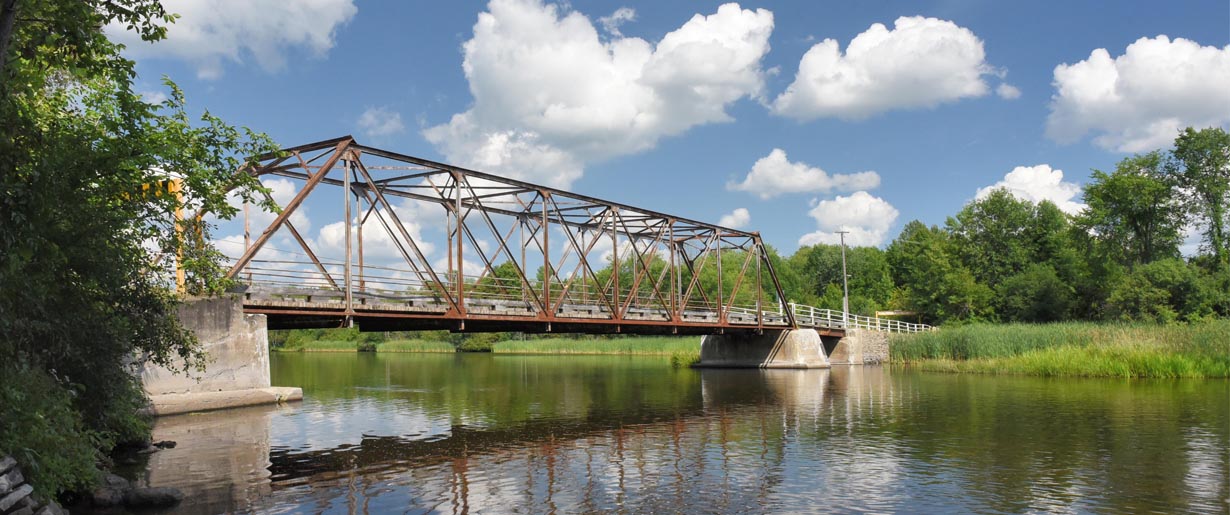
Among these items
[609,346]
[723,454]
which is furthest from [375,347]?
[723,454]

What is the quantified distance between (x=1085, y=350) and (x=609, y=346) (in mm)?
52114

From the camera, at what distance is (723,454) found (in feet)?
64.1

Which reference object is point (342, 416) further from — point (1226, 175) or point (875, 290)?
point (875, 290)

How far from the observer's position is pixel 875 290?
118375 mm

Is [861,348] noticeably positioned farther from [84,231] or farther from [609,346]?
[84,231]

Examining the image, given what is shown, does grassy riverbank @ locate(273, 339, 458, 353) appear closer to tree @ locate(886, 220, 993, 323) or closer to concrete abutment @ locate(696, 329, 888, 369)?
concrete abutment @ locate(696, 329, 888, 369)

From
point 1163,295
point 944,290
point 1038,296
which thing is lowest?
point 1163,295

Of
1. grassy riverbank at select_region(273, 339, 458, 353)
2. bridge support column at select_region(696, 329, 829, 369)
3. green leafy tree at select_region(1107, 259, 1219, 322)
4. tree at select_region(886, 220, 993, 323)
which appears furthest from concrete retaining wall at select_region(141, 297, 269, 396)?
grassy riverbank at select_region(273, 339, 458, 353)

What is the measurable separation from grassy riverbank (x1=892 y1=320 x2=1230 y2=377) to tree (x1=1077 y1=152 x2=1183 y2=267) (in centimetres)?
2541

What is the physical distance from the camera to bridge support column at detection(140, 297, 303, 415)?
26.8 metres

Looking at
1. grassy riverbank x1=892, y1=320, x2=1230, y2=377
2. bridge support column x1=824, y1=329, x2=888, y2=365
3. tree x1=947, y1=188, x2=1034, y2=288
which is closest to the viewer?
grassy riverbank x1=892, y1=320, x2=1230, y2=377

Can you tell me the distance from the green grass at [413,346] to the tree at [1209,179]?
8570 centimetres

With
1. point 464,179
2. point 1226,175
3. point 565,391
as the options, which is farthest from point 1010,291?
point 464,179

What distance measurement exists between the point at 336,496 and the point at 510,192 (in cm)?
2489
